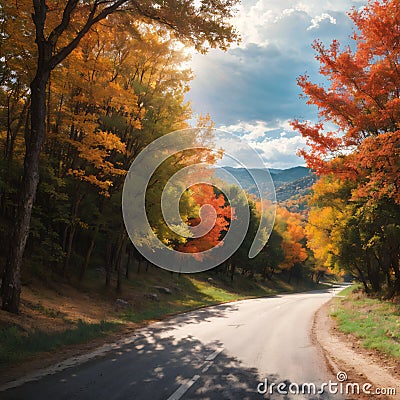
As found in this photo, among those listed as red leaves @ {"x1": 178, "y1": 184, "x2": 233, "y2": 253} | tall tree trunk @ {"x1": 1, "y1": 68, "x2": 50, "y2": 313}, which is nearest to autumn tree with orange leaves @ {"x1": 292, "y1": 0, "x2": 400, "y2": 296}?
tall tree trunk @ {"x1": 1, "y1": 68, "x2": 50, "y2": 313}

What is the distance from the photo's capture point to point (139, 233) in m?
19.8

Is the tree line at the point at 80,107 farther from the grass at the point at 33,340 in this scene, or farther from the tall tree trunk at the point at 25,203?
the grass at the point at 33,340

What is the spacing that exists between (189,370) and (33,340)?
174 inches

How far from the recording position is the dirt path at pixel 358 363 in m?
7.08

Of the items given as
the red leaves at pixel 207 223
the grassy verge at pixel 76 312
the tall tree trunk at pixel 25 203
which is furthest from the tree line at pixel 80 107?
the red leaves at pixel 207 223

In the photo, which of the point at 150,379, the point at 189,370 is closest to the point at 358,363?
the point at 189,370

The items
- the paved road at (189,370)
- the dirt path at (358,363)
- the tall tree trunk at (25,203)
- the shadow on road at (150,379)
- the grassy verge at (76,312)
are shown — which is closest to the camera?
the shadow on road at (150,379)

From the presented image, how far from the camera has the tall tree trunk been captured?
1012 centimetres

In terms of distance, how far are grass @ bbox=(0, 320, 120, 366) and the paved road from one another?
4.76 ft

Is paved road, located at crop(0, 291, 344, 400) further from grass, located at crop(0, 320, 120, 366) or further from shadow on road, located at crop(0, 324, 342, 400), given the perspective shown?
grass, located at crop(0, 320, 120, 366)

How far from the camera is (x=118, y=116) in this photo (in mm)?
17641

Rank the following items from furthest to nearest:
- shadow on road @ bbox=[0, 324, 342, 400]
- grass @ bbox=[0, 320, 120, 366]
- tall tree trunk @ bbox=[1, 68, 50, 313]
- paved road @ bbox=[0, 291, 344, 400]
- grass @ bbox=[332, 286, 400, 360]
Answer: tall tree trunk @ bbox=[1, 68, 50, 313] → grass @ bbox=[332, 286, 400, 360] → grass @ bbox=[0, 320, 120, 366] → paved road @ bbox=[0, 291, 344, 400] → shadow on road @ bbox=[0, 324, 342, 400]

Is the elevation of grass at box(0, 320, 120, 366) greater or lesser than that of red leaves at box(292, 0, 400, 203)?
lesser

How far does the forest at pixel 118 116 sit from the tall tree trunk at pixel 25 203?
0.03 m
